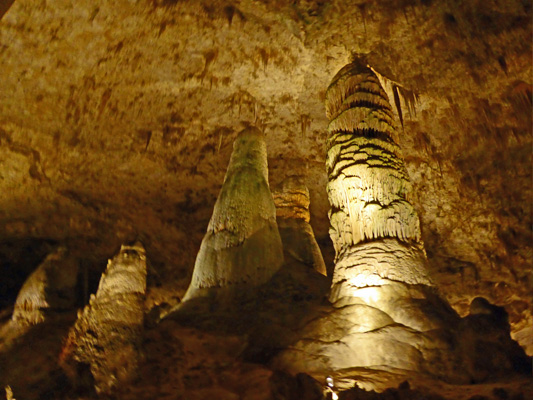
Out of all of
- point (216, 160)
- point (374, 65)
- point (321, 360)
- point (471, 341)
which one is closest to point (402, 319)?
point (471, 341)

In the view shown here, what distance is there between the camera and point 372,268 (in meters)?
5.88

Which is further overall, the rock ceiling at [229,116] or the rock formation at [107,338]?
the rock ceiling at [229,116]

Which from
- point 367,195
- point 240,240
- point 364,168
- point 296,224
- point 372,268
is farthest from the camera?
point 296,224

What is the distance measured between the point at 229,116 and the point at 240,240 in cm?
337

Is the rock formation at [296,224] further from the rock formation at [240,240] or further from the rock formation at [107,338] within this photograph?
the rock formation at [107,338]

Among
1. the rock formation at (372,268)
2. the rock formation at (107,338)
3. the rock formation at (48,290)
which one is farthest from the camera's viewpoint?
the rock formation at (48,290)

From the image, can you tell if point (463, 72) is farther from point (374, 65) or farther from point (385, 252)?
point (385, 252)

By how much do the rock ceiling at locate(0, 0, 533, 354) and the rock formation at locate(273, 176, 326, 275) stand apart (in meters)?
0.75

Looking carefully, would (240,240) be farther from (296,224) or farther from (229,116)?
(229,116)

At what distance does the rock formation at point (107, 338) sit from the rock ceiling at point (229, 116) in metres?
4.50

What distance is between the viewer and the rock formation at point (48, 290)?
8617 millimetres

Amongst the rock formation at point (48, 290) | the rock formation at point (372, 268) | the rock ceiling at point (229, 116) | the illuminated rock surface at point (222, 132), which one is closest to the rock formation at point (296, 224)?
the rock ceiling at point (229, 116)

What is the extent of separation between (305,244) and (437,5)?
4.70 meters

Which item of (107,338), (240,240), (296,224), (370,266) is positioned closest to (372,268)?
(370,266)
